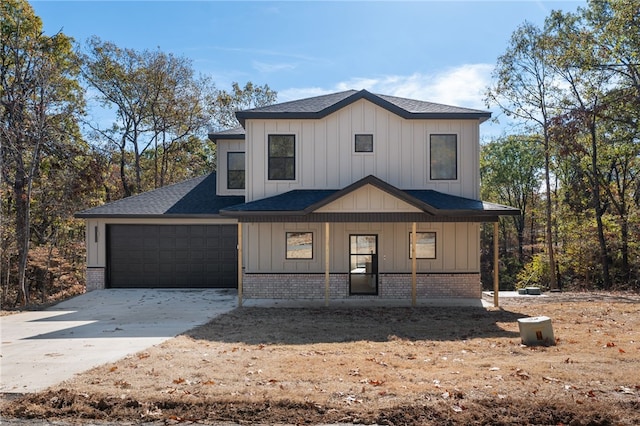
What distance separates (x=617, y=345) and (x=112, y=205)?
51.5ft

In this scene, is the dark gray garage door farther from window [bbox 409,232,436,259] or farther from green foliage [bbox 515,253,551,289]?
green foliage [bbox 515,253,551,289]

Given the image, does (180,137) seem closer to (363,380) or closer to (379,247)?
(379,247)

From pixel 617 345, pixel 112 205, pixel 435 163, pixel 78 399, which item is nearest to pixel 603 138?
pixel 435 163

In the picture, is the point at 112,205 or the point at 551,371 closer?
the point at 551,371

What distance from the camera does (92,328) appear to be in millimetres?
10656

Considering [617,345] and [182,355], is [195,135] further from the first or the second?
[617,345]

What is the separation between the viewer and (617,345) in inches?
328

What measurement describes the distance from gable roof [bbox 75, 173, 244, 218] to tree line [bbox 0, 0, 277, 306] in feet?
8.48

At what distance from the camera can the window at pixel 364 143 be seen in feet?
50.1

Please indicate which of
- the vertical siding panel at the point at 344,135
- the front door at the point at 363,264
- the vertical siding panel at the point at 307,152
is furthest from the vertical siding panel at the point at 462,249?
the vertical siding panel at the point at 307,152

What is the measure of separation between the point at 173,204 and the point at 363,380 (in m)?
13.0

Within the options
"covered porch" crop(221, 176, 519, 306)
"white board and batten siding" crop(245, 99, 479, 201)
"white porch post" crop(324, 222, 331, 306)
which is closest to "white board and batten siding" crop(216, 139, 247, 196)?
"white board and batten siding" crop(245, 99, 479, 201)

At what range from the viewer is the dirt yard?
5.15 m

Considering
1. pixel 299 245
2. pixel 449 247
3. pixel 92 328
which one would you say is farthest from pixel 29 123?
pixel 449 247
